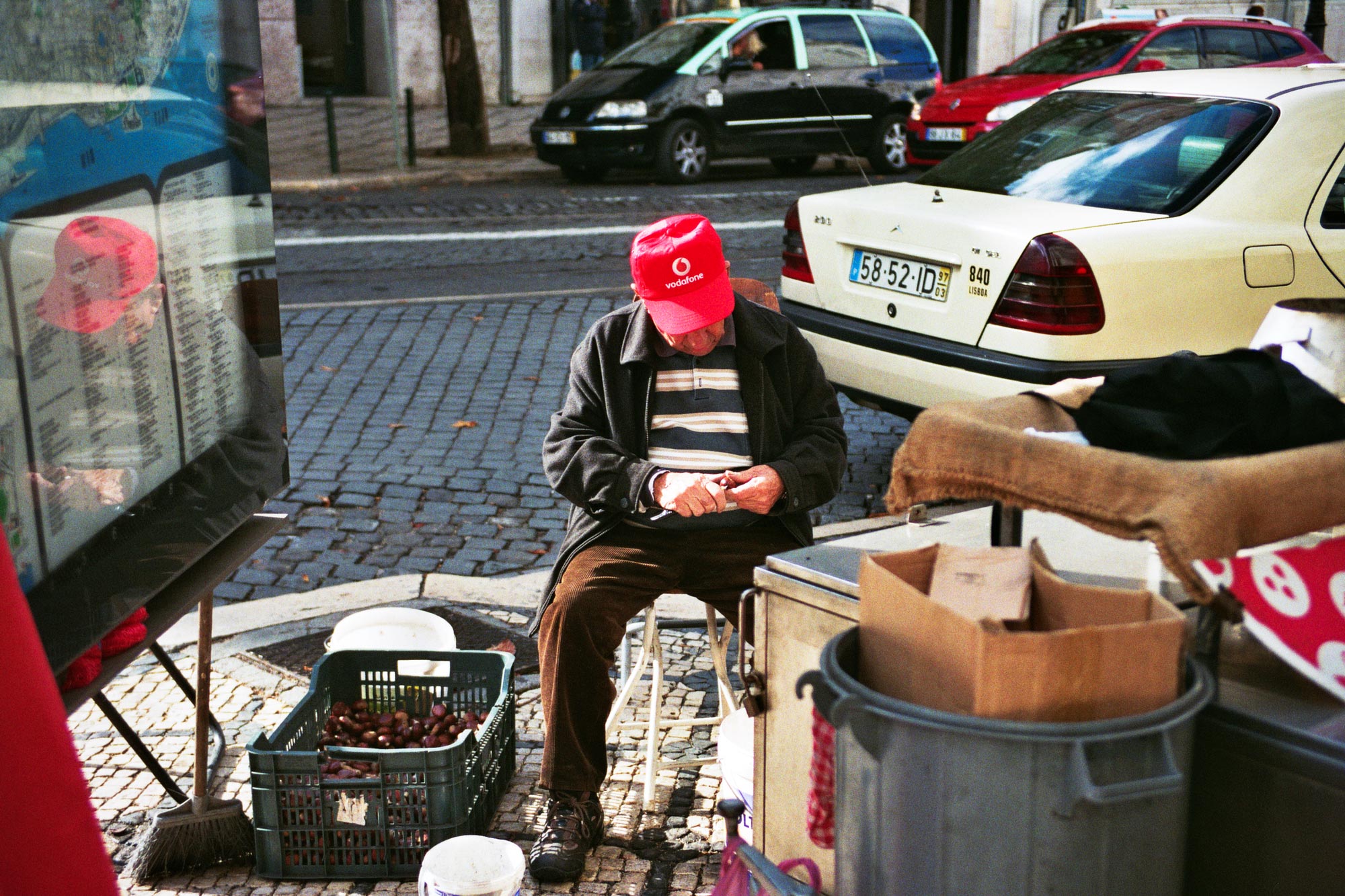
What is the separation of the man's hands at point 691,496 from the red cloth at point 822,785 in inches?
43.7

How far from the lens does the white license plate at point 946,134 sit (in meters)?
14.3

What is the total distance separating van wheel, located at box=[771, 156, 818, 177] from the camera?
16312mm

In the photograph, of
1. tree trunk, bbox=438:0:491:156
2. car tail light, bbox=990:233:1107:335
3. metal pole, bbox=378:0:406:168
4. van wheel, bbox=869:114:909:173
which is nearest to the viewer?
car tail light, bbox=990:233:1107:335

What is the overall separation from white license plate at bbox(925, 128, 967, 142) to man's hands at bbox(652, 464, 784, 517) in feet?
37.5

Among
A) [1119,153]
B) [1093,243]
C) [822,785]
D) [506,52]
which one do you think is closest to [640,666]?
[822,785]

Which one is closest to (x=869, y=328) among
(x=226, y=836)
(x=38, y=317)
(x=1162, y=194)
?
(x=1162, y=194)

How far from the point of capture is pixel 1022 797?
75.6 inches

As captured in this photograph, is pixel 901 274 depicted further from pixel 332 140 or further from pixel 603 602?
pixel 332 140

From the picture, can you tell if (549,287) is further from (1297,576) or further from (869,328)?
(1297,576)

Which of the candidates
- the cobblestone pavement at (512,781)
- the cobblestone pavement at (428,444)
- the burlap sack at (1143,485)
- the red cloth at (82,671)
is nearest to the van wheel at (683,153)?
the cobblestone pavement at (428,444)

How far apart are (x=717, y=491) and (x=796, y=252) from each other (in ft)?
9.57

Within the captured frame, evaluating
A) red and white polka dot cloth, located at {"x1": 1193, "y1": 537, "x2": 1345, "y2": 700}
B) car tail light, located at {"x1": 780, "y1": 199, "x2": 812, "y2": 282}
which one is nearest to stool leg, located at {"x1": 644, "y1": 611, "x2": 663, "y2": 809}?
red and white polka dot cloth, located at {"x1": 1193, "y1": 537, "x2": 1345, "y2": 700}

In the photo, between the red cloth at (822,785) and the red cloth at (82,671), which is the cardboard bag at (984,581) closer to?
the red cloth at (822,785)

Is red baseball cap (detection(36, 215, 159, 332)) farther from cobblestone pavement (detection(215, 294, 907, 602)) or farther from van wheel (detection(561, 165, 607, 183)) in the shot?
van wheel (detection(561, 165, 607, 183))
